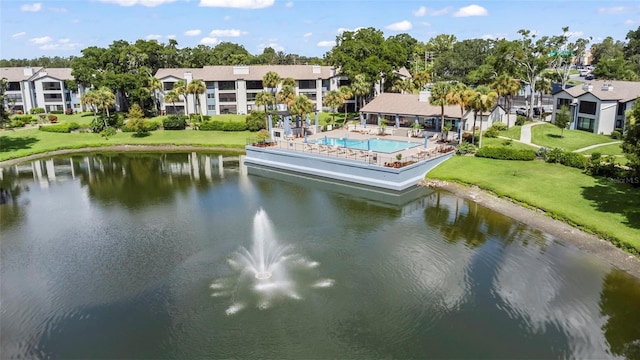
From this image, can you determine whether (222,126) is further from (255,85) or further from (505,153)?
(505,153)

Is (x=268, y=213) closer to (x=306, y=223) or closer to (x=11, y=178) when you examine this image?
(x=306, y=223)

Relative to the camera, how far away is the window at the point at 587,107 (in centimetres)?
6756

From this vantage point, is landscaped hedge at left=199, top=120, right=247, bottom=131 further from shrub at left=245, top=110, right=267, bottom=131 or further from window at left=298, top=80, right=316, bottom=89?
window at left=298, top=80, right=316, bottom=89

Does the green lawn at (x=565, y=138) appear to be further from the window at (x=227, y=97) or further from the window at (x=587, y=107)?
the window at (x=227, y=97)

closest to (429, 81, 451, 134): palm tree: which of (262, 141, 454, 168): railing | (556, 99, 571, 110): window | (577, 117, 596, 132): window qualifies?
(262, 141, 454, 168): railing

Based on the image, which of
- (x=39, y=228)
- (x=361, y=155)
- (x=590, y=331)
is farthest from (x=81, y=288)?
(x=361, y=155)

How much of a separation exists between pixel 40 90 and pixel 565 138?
363 ft

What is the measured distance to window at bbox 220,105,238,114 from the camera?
98938mm

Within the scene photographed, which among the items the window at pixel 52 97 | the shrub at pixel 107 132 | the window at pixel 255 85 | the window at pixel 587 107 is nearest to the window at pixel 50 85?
the window at pixel 52 97

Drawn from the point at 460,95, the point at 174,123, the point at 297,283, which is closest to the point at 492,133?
the point at 460,95

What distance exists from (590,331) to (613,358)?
2.03 metres

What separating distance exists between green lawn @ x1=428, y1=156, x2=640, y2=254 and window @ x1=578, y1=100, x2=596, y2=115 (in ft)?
73.4

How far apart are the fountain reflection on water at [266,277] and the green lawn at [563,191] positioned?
71.2 ft

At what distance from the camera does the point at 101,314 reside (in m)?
24.8
